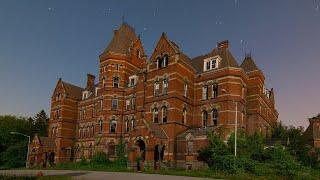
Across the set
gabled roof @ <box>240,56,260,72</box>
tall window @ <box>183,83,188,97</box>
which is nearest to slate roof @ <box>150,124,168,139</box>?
tall window @ <box>183,83,188,97</box>

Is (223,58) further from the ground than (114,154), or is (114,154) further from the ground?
(223,58)

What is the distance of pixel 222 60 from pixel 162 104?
10.1m

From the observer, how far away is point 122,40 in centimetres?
5944

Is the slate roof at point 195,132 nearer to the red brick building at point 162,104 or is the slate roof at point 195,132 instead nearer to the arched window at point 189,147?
the red brick building at point 162,104

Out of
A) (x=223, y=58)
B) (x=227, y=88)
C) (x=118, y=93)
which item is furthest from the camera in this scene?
(x=118, y=93)

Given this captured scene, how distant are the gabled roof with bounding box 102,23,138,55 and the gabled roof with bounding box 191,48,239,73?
11559 millimetres

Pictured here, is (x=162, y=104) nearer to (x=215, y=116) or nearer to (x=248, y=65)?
(x=215, y=116)

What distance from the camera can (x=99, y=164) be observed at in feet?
163

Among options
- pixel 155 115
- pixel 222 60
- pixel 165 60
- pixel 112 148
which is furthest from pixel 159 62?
pixel 112 148

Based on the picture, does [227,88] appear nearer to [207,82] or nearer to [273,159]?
[207,82]

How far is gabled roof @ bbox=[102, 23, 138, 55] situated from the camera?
57825mm

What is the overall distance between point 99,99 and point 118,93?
3555 mm

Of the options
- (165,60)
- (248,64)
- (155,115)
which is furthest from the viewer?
(248,64)

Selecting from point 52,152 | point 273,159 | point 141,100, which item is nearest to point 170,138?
point 141,100
